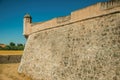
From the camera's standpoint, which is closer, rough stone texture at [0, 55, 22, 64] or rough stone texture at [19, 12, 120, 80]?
rough stone texture at [19, 12, 120, 80]

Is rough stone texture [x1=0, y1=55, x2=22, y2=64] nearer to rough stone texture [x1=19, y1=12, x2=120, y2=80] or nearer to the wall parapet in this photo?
rough stone texture [x1=19, y1=12, x2=120, y2=80]

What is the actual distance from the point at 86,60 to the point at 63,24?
4.07 m

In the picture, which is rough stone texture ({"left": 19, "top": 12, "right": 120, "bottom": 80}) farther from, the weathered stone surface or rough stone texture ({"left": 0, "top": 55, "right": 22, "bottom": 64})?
rough stone texture ({"left": 0, "top": 55, "right": 22, "bottom": 64})

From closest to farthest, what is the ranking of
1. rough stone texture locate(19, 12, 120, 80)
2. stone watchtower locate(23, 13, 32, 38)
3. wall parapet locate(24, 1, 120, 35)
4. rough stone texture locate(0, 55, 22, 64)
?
1. rough stone texture locate(19, 12, 120, 80)
2. wall parapet locate(24, 1, 120, 35)
3. stone watchtower locate(23, 13, 32, 38)
4. rough stone texture locate(0, 55, 22, 64)

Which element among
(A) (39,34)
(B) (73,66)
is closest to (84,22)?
(B) (73,66)

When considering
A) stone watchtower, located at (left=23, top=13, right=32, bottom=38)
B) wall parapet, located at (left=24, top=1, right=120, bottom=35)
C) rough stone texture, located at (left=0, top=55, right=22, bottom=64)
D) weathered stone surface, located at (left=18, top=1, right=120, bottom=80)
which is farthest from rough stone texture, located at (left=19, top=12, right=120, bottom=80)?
rough stone texture, located at (left=0, top=55, right=22, bottom=64)

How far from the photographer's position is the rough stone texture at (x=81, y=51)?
30.1 ft

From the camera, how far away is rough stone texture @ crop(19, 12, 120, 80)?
30.1ft

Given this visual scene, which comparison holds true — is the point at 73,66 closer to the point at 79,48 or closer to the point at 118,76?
the point at 79,48

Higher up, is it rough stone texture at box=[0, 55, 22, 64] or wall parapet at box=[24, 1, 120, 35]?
wall parapet at box=[24, 1, 120, 35]

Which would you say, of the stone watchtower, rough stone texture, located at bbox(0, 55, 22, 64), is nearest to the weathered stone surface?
the stone watchtower

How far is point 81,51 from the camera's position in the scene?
442 inches

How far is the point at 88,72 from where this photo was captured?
33.5 feet

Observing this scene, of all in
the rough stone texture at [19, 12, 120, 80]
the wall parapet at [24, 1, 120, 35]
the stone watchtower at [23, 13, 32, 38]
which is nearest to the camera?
the rough stone texture at [19, 12, 120, 80]
